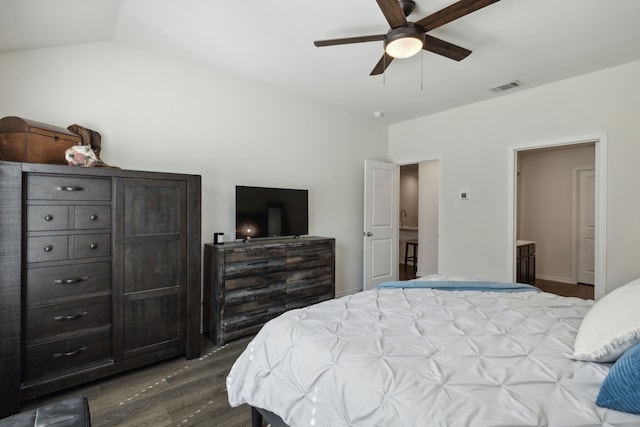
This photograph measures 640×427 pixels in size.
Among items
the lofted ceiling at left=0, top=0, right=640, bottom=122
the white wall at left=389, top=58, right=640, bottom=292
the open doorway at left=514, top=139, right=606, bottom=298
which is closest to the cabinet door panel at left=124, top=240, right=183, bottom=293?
the lofted ceiling at left=0, top=0, right=640, bottom=122

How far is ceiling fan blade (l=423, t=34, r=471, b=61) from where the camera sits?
213 centimetres

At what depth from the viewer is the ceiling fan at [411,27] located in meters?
1.76

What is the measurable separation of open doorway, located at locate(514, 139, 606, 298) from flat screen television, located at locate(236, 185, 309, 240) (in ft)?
11.4

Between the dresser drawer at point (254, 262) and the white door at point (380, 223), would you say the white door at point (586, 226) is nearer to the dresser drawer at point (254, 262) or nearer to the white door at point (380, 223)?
the white door at point (380, 223)

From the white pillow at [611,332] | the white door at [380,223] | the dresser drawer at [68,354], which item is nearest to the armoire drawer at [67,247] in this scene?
the dresser drawer at [68,354]

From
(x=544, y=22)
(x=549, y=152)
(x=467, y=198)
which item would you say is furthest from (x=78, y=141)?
(x=549, y=152)

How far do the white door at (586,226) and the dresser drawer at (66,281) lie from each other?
6682 millimetres

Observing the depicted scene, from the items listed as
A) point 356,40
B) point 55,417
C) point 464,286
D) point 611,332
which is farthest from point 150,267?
point 611,332

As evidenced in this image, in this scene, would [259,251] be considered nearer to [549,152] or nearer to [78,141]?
[78,141]

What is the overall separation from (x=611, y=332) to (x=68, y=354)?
3.02 meters

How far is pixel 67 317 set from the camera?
2.07m

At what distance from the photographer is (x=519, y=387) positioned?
1027 millimetres

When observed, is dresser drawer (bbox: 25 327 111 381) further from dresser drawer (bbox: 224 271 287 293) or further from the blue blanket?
the blue blanket

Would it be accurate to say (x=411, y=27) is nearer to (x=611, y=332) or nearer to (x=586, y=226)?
(x=611, y=332)
